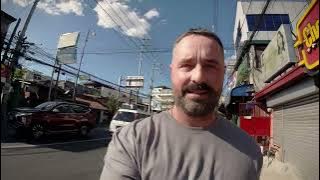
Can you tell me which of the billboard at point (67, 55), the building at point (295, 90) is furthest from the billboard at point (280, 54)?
the billboard at point (67, 55)

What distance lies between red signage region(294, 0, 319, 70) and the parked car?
37.4 ft

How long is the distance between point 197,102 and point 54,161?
11.0 metres

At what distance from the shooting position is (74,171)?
Result: 10922mm

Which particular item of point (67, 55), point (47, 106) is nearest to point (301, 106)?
point (47, 106)

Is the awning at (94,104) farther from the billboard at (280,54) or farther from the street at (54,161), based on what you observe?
the billboard at (280,54)

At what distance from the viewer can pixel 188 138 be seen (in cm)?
191

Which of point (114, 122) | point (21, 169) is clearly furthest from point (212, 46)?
point (114, 122)

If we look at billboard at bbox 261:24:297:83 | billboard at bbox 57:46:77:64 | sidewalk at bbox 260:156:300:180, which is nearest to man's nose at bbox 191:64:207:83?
sidewalk at bbox 260:156:300:180

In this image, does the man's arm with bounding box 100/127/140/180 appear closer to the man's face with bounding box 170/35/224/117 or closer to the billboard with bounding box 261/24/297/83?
the man's face with bounding box 170/35/224/117

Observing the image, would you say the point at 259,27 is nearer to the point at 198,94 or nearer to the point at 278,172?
the point at 278,172

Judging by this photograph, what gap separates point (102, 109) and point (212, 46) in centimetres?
4857

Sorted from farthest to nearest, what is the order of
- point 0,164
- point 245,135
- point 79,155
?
point 79,155 < point 245,135 < point 0,164

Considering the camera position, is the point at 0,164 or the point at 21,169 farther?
the point at 21,169

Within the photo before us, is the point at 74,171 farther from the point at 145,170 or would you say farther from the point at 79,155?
the point at 145,170
